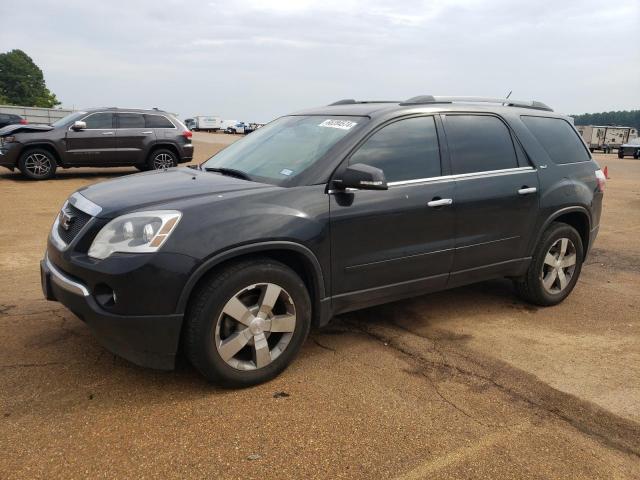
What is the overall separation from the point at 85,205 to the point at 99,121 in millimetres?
11030

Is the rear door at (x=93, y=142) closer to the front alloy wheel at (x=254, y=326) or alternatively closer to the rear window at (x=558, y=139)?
the rear window at (x=558, y=139)

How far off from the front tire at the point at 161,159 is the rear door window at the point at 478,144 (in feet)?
36.0

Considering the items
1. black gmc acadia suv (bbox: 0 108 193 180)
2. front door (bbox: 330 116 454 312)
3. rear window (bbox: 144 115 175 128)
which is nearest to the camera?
front door (bbox: 330 116 454 312)

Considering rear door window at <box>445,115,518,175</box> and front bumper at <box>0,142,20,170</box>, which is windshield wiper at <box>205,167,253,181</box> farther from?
front bumper at <box>0,142,20,170</box>

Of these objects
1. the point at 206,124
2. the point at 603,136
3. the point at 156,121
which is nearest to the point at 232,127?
the point at 206,124

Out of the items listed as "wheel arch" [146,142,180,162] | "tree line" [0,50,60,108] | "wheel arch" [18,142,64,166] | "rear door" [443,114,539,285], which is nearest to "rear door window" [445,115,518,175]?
"rear door" [443,114,539,285]

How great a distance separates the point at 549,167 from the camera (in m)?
4.67

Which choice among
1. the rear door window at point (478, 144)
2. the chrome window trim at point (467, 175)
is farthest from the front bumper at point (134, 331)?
the rear door window at point (478, 144)

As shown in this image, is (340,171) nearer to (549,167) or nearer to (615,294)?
(549,167)

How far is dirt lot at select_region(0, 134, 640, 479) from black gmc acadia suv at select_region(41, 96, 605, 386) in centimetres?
33

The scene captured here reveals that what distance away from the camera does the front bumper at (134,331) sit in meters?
2.92

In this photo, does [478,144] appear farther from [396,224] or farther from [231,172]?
[231,172]

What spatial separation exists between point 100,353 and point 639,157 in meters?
40.0

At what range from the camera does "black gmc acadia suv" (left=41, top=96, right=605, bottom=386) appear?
297 cm
